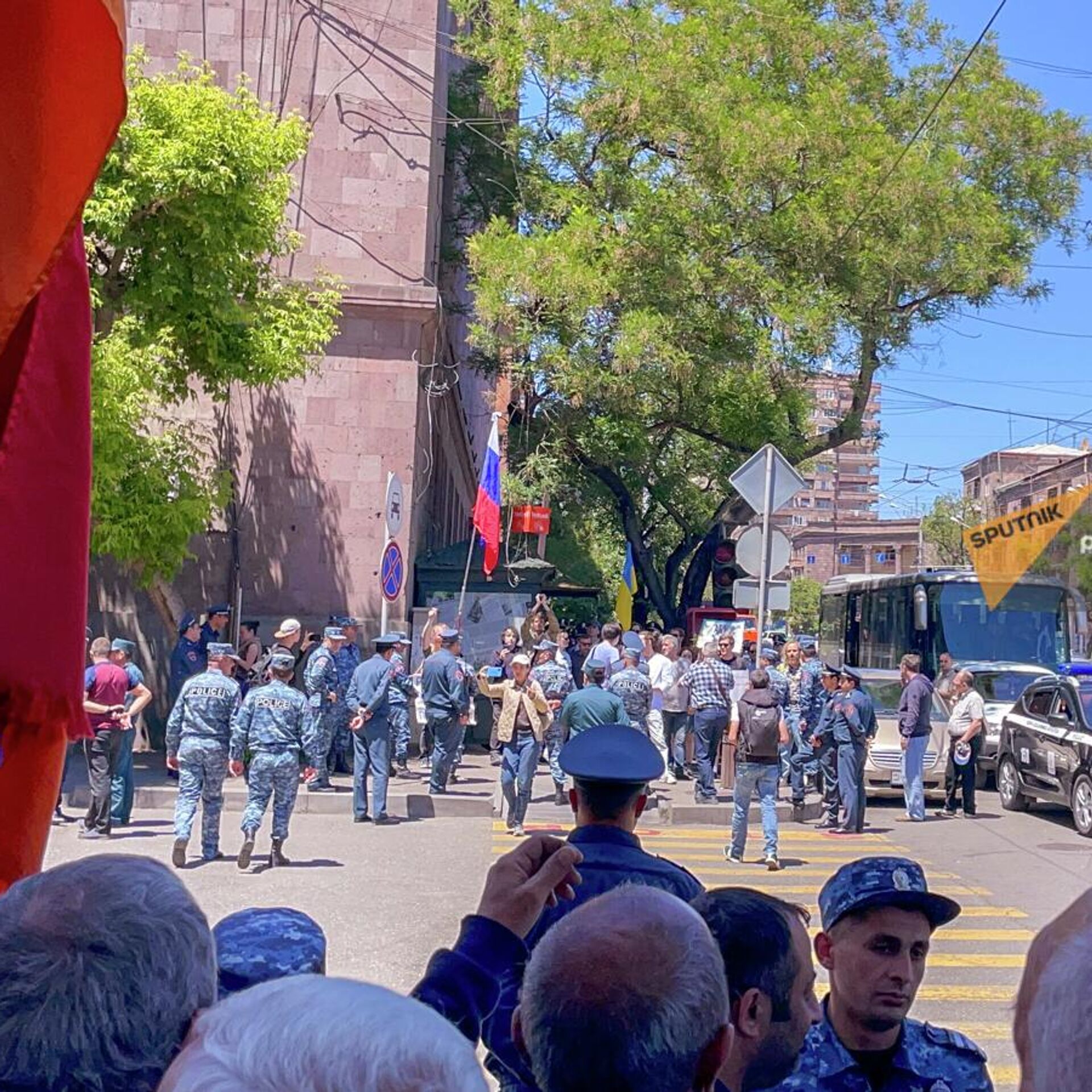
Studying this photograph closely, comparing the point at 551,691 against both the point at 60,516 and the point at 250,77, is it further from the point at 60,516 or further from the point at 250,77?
the point at 60,516

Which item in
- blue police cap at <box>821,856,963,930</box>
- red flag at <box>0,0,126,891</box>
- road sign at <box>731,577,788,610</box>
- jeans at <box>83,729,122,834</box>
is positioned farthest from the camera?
road sign at <box>731,577,788,610</box>

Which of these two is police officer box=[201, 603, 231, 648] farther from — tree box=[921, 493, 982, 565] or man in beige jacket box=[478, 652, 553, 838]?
tree box=[921, 493, 982, 565]

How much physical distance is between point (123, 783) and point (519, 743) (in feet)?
12.7

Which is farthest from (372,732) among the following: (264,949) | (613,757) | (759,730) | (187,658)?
(264,949)

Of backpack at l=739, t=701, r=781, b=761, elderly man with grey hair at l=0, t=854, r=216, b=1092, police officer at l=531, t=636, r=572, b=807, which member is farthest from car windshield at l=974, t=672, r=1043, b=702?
elderly man with grey hair at l=0, t=854, r=216, b=1092

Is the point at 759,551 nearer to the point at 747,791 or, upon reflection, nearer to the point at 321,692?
the point at 747,791

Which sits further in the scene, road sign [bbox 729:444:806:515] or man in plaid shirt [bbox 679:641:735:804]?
man in plaid shirt [bbox 679:641:735:804]

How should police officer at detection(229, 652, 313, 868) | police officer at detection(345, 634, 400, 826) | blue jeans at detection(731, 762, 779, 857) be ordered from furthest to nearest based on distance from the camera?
police officer at detection(345, 634, 400, 826) < blue jeans at detection(731, 762, 779, 857) < police officer at detection(229, 652, 313, 868)

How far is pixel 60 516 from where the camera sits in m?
2.49

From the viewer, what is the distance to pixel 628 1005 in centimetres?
204

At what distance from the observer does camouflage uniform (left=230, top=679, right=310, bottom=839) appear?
11523 mm

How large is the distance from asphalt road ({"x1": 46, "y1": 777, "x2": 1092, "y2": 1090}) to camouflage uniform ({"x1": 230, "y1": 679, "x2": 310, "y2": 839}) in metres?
0.63

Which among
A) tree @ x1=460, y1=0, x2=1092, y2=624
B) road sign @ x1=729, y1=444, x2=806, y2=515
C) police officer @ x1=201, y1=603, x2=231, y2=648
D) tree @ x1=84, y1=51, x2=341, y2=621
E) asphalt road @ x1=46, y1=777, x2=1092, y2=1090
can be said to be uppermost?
tree @ x1=460, y1=0, x2=1092, y2=624

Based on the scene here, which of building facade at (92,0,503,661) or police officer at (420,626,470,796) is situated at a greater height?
building facade at (92,0,503,661)
